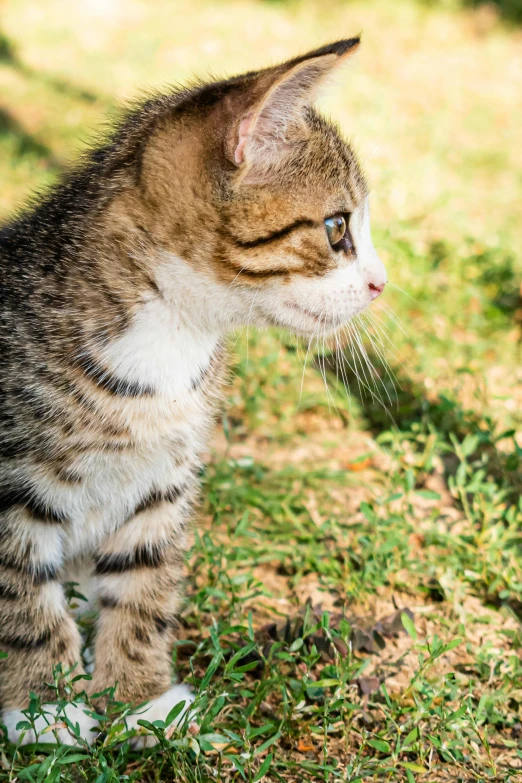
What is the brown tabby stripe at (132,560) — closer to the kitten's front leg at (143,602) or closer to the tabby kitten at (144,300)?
the kitten's front leg at (143,602)

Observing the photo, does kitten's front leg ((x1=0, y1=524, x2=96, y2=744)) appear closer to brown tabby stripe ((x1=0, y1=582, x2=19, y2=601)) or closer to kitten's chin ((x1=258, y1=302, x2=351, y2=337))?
brown tabby stripe ((x1=0, y1=582, x2=19, y2=601))

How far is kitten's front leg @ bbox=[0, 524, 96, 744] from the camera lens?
2150mm

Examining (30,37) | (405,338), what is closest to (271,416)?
(405,338)

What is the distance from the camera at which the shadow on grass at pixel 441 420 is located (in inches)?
124

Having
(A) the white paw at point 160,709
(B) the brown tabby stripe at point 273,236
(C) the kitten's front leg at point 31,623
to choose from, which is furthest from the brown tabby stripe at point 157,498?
(B) the brown tabby stripe at point 273,236

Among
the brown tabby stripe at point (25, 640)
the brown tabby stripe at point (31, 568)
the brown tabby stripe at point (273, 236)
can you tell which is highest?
the brown tabby stripe at point (273, 236)

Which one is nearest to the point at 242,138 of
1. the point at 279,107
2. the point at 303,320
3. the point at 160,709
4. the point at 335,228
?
the point at 279,107

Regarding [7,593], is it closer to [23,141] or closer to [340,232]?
[340,232]

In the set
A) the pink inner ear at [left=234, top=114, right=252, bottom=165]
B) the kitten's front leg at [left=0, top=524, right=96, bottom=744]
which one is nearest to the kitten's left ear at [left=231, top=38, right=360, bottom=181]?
the pink inner ear at [left=234, top=114, right=252, bottom=165]

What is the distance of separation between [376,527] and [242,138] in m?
1.43

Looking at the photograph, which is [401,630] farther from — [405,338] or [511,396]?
[405,338]

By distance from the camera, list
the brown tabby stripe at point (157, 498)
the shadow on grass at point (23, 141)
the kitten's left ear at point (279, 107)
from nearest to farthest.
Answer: the kitten's left ear at point (279, 107)
the brown tabby stripe at point (157, 498)
the shadow on grass at point (23, 141)

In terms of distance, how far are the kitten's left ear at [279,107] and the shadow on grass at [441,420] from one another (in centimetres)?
123

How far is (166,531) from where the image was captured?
2.37m
